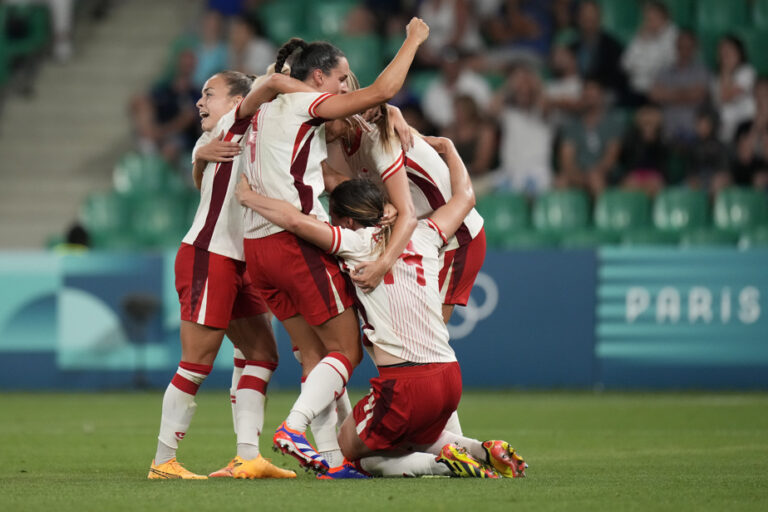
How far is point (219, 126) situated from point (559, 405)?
15.6 feet

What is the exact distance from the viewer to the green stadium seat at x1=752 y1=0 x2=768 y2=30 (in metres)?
13.6

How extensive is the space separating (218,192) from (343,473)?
136 centimetres

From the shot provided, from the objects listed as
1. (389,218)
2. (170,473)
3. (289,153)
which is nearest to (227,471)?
(170,473)

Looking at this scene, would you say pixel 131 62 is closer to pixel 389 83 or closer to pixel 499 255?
pixel 499 255

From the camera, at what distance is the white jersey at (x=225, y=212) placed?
217 inches

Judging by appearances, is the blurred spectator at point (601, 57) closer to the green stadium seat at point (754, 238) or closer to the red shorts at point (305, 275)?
the green stadium seat at point (754, 238)

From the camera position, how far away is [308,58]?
5.32 meters

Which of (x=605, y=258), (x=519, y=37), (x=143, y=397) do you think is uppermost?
(x=519, y=37)

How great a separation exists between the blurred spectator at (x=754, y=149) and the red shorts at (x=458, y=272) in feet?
21.7

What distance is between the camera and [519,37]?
13570mm

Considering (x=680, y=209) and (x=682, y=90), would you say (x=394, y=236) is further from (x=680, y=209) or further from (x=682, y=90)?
(x=682, y=90)

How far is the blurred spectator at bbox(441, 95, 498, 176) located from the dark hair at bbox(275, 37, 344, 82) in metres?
6.95

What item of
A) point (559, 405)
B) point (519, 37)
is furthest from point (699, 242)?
point (519, 37)

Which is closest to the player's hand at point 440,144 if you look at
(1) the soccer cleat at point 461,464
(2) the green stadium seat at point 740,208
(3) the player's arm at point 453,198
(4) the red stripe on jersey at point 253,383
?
(3) the player's arm at point 453,198
